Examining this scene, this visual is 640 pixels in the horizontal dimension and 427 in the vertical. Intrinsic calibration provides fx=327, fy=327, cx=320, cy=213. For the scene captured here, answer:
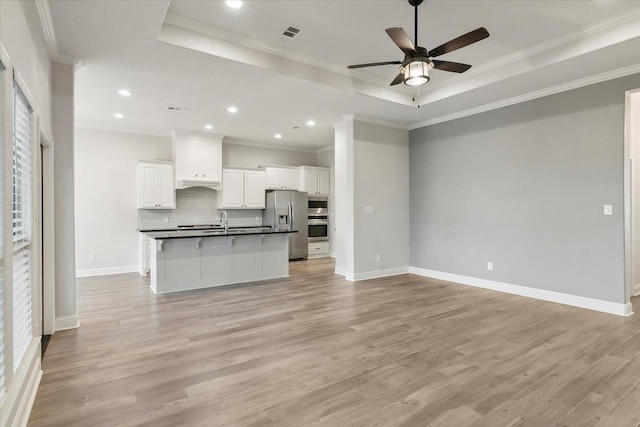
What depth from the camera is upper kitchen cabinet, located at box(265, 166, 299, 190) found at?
8.16m

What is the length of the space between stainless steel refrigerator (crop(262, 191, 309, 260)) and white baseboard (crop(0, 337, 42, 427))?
5.69m

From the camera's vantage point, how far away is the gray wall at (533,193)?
4039 millimetres

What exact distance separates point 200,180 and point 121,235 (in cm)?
192

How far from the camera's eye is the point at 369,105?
5.28 meters

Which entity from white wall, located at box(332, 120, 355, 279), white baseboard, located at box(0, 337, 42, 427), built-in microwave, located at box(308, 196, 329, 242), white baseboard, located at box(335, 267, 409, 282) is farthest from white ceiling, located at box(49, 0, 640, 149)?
built-in microwave, located at box(308, 196, 329, 242)

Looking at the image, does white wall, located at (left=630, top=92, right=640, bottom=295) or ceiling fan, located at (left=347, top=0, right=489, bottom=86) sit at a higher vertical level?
ceiling fan, located at (left=347, top=0, right=489, bottom=86)

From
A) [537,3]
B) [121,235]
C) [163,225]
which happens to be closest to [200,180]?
[163,225]

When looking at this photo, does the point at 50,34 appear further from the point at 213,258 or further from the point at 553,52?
the point at 553,52

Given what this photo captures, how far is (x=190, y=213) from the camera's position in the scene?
7387 millimetres

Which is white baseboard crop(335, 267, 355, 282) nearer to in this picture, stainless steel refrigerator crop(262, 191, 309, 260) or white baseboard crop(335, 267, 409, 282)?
white baseboard crop(335, 267, 409, 282)

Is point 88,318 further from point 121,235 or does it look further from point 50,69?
point 121,235

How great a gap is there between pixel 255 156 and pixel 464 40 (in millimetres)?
6296

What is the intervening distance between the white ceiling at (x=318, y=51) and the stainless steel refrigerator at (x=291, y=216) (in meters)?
2.94

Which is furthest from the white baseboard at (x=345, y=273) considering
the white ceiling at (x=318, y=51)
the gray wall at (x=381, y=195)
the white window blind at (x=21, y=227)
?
the white window blind at (x=21, y=227)
